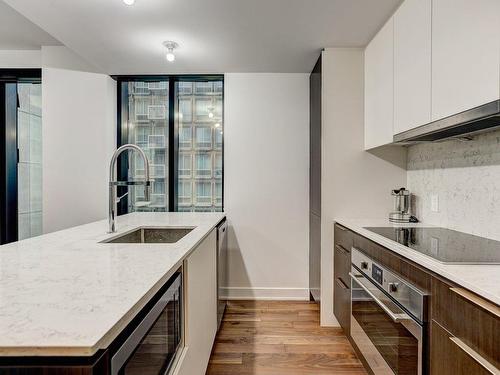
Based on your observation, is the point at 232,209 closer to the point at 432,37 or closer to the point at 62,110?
the point at 62,110

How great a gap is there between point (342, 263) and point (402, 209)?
2.00ft

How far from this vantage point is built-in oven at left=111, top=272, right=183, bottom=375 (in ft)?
2.58

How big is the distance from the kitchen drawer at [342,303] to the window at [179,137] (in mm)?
1563

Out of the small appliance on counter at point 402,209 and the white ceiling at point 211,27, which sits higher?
the white ceiling at point 211,27

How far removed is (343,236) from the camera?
7.86 feet

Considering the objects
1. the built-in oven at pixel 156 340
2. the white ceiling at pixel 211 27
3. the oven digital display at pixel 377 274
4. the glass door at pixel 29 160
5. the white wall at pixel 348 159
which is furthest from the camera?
the glass door at pixel 29 160

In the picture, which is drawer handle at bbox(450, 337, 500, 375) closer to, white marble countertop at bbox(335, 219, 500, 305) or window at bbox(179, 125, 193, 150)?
white marble countertop at bbox(335, 219, 500, 305)

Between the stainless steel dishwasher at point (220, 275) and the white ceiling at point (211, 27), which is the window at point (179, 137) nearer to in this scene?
the white ceiling at point (211, 27)

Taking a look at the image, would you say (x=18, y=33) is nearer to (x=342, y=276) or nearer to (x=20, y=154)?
(x=20, y=154)

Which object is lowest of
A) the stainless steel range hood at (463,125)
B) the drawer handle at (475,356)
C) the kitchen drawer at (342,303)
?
the kitchen drawer at (342,303)

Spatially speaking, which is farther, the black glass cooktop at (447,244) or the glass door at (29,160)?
the glass door at (29,160)

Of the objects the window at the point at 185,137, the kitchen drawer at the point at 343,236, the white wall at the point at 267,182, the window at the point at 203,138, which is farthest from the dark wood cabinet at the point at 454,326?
the window at the point at 185,137

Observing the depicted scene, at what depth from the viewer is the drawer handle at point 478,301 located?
34.4 inches

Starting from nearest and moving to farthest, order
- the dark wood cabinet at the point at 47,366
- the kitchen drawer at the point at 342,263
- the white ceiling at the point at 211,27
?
1. the dark wood cabinet at the point at 47,366
2. the white ceiling at the point at 211,27
3. the kitchen drawer at the point at 342,263
